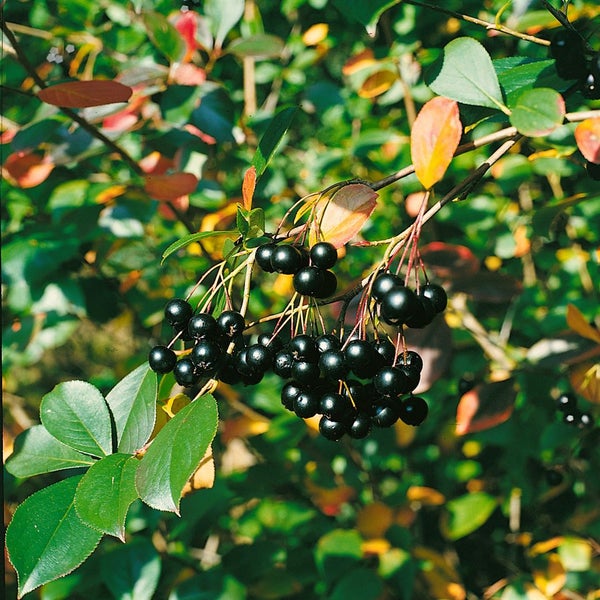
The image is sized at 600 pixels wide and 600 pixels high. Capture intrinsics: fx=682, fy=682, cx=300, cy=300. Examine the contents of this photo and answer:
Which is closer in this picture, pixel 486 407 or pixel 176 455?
pixel 176 455

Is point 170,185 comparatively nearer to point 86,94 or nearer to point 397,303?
point 86,94

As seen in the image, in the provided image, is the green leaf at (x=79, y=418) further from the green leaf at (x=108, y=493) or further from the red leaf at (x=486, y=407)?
the red leaf at (x=486, y=407)

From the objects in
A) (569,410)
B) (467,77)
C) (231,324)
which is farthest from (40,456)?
(569,410)

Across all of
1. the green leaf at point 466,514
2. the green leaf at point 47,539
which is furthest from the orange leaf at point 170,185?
the green leaf at point 466,514

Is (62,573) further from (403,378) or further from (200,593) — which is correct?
(200,593)

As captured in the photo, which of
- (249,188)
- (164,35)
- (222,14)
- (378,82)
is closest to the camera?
(249,188)

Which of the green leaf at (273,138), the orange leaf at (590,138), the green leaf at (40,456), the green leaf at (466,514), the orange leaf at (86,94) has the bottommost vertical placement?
the green leaf at (466,514)

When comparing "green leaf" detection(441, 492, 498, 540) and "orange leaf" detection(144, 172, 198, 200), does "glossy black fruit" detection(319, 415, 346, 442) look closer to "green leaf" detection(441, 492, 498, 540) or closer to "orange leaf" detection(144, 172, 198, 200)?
"orange leaf" detection(144, 172, 198, 200)

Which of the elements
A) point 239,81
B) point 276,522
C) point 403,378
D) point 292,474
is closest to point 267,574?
point 276,522
